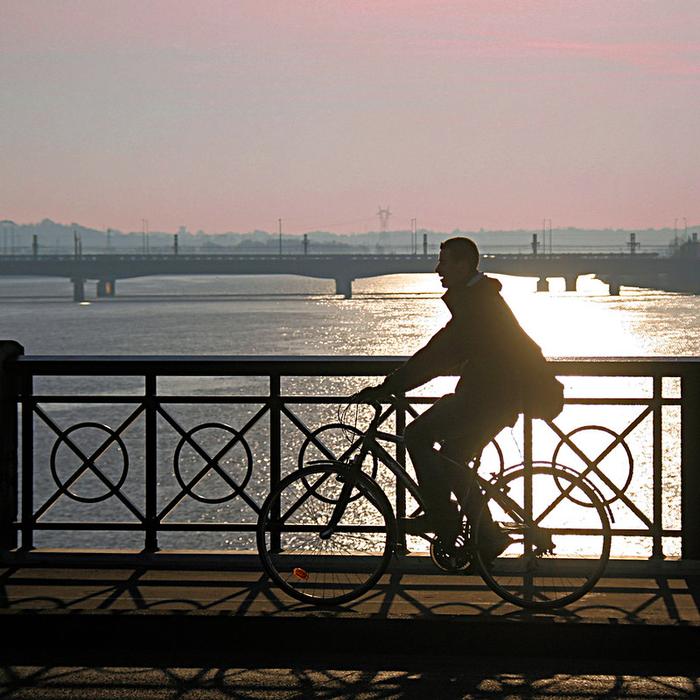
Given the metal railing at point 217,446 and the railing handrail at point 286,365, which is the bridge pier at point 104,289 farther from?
the railing handrail at point 286,365

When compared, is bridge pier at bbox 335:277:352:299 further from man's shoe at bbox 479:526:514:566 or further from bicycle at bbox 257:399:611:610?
man's shoe at bbox 479:526:514:566

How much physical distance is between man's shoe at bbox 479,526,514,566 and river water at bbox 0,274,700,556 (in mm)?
2415

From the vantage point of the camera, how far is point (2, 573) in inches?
262

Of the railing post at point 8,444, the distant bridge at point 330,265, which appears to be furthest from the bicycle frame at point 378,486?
the distant bridge at point 330,265

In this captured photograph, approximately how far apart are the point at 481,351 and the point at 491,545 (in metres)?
0.87

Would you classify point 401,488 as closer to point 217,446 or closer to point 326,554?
point 326,554

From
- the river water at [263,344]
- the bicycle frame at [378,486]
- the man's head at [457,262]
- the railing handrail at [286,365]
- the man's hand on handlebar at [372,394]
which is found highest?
the man's head at [457,262]

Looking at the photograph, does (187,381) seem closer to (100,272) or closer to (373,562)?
(373,562)

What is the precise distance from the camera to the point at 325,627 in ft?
18.5

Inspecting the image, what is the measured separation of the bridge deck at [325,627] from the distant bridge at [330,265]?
130 m

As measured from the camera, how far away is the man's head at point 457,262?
5.92 m

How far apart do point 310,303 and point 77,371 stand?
517 feet

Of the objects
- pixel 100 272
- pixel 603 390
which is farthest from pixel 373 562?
pixel 100 272

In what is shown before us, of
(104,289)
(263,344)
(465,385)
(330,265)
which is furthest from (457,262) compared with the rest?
(104,289)
